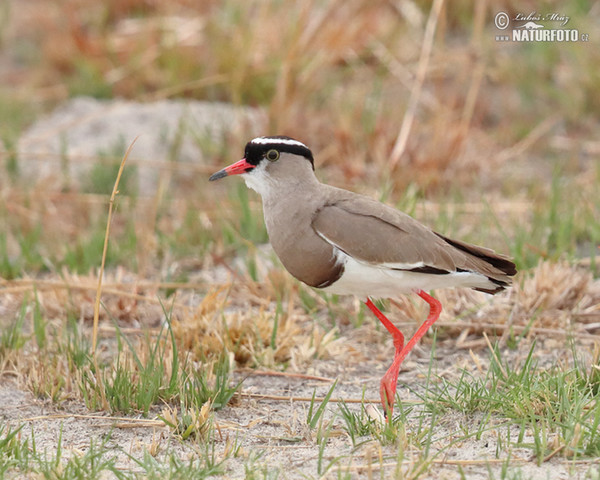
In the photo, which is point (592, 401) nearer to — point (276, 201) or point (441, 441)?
point (441, 441)

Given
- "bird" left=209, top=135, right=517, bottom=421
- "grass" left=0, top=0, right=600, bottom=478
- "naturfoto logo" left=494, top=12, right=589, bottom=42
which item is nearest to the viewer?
"grass" left=0, top=0, right=600, bottom=478

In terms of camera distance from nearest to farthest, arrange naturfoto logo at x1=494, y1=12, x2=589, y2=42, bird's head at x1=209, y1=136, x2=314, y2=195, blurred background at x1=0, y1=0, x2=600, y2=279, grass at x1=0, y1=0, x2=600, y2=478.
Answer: grass at x1=0, y1=0, x2=600, y2=478, bird's head at x1=209, y1=136, x2=314, y2=195, blurred background at x1=0, y1=0, x2=600, y2=279, naturfoto logo at x1=494, y1=12, x2=589, y2=42

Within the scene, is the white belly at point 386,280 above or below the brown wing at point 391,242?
below

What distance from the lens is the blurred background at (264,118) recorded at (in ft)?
17.5

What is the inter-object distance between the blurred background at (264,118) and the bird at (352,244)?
4.55 ft

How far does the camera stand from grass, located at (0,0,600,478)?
9.72 ft

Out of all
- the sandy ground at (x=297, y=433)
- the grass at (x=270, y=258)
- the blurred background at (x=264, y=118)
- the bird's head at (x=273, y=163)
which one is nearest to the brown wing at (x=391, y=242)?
the bird's head at (x=273, y=163)

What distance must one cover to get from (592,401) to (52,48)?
6.23 meters

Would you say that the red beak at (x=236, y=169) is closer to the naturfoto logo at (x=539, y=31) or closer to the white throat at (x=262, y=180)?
the white throat at (x=262, y=180)

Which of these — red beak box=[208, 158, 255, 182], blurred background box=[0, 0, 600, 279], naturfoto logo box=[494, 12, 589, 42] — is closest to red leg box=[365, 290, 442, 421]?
red beak box=[208, 158, 255, 182]

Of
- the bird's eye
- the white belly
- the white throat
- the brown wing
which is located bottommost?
the white belly

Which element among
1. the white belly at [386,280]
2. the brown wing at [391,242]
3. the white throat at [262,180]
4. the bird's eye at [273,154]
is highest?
the bird's eye at [273,154]

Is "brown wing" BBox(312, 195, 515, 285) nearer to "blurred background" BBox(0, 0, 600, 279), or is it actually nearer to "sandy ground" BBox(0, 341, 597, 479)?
"sandy ground" BBox(0, 341, 597, 479)

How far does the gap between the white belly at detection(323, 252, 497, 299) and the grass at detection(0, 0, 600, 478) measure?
300 mm
